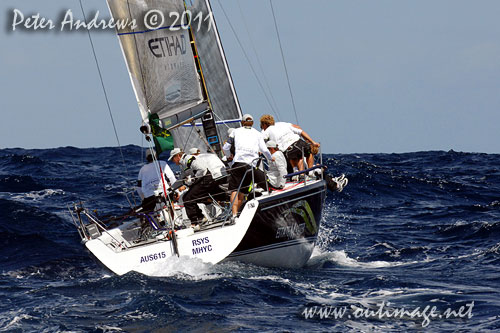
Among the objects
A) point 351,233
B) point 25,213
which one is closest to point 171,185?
point 351,233

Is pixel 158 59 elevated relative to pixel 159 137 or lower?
elevated

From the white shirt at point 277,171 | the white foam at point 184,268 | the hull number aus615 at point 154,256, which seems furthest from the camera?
the white shirt at point 277,171

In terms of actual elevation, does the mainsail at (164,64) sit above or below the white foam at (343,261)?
above

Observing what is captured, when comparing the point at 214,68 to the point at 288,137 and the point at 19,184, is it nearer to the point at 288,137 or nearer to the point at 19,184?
the point at 288,137

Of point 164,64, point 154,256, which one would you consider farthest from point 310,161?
point 154,256

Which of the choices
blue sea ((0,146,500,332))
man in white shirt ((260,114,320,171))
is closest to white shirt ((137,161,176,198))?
blue sea ((0,146,500,332))

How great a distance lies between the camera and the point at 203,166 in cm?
1077

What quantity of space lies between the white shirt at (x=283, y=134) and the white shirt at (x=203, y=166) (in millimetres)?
1468

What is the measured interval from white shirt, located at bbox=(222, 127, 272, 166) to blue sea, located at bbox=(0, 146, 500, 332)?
1.74m

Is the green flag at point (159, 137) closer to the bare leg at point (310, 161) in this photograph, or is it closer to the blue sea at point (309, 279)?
the blue sea at point (309, 279)

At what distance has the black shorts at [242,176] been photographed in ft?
34.2

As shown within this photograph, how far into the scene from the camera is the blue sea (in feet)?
25.9

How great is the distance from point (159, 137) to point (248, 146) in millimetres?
1920

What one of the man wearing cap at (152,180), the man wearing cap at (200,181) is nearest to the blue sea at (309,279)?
the man wearing cap at (200,181)
